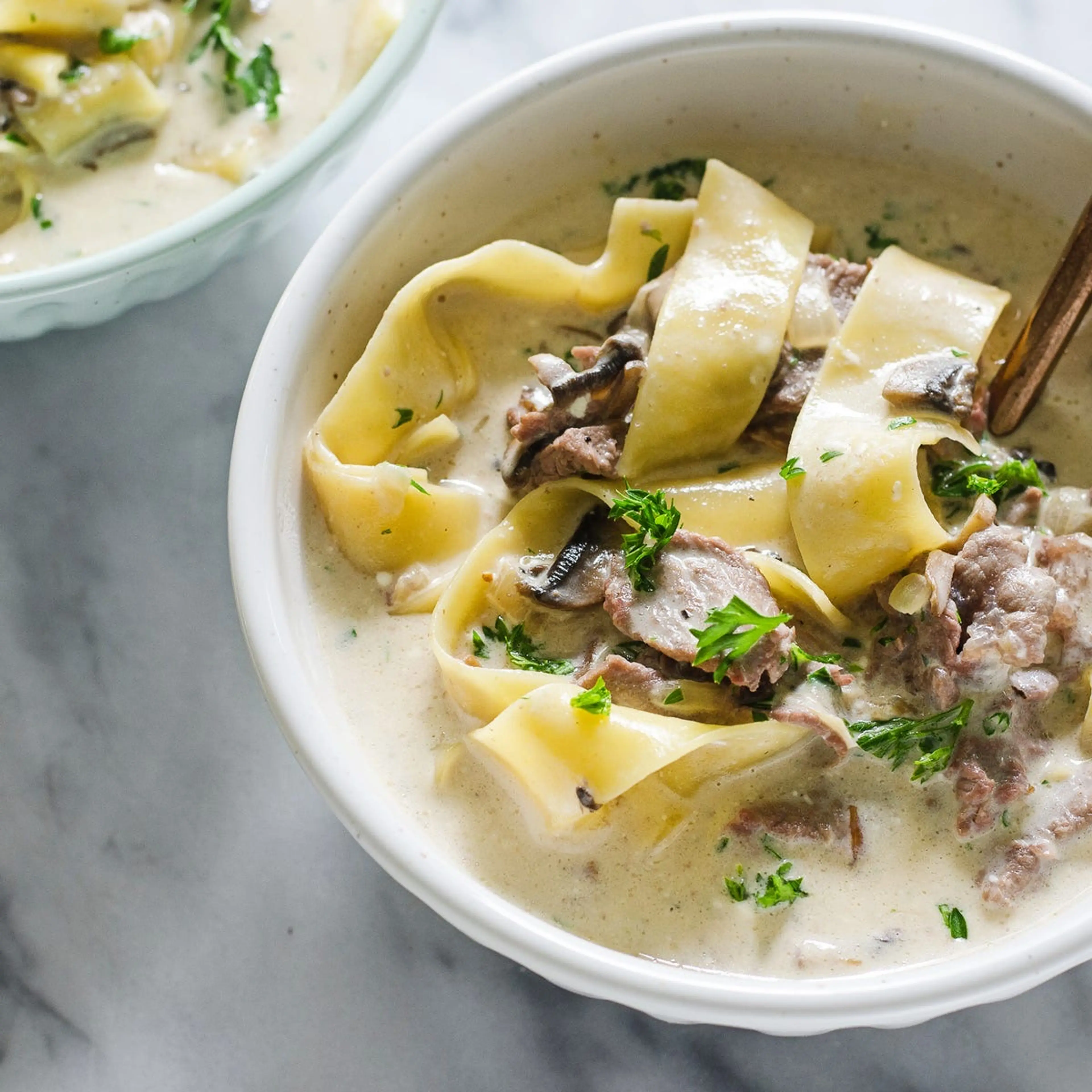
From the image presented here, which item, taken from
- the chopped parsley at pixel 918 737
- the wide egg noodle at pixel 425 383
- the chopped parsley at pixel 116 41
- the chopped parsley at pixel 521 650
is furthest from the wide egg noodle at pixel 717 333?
the chopped parsley at pixel 116 41

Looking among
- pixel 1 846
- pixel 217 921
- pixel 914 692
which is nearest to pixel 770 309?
pixel 914 692

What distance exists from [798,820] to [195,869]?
4.74 ft

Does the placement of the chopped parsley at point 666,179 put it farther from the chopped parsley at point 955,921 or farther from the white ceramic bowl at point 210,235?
the chopped parsley at point 955,921

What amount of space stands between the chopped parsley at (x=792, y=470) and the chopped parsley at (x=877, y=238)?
2.26 ft

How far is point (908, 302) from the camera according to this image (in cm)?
308

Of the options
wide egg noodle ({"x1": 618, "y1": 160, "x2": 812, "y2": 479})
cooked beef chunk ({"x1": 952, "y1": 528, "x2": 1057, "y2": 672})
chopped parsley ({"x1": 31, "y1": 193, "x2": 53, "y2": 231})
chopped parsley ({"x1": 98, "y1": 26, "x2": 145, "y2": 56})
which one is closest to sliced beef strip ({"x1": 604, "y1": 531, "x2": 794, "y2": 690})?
wide egg noodle ({"x1": 618, "y1": 160, "x2": 812, "y2": 479})

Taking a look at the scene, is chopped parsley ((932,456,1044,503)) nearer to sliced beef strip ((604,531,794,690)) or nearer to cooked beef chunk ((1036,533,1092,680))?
cooked beef chunk ((1036,533,1092,680))

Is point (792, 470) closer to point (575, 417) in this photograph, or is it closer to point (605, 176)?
point (575, 417)

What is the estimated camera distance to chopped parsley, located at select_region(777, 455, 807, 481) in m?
2.93

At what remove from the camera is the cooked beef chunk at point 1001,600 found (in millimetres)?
2785

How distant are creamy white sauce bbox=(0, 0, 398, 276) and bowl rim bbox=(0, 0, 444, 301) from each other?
0.17 ft

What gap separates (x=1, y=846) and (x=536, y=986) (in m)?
1.30

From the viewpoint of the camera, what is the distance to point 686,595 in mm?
2844

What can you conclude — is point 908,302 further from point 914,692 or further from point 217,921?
point 217,921
